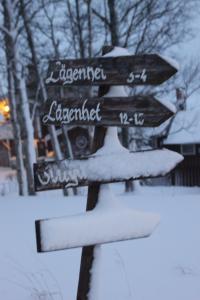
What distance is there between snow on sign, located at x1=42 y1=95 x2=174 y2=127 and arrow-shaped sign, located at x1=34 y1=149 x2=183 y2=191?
0.85 ft

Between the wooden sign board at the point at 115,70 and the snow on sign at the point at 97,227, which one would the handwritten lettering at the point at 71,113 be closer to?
the wooden sign board at the point at 115,70

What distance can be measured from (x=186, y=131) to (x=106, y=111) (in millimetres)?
19288

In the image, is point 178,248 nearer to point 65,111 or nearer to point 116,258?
point 116,258

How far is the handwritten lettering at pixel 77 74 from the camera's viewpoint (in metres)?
2.81

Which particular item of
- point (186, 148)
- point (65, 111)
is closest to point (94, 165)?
point (65, 111)

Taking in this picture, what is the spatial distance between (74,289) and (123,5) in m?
12.6

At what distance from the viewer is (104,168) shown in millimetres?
2764

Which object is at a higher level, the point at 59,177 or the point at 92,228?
the point at 59,177

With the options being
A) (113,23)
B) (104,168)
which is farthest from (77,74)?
(113,23)

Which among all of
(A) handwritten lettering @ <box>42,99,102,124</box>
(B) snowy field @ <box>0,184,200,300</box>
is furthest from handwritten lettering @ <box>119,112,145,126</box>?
(B) snowy field @ <box>0,184,200,300</box>

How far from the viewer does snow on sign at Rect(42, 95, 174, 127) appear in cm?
282

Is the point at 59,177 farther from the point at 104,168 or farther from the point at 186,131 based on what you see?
the point at 186,131

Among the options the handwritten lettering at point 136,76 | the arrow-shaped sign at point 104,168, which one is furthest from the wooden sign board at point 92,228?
the handwritten lettering at point 136,76

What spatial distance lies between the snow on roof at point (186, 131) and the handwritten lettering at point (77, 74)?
58.1 ft
